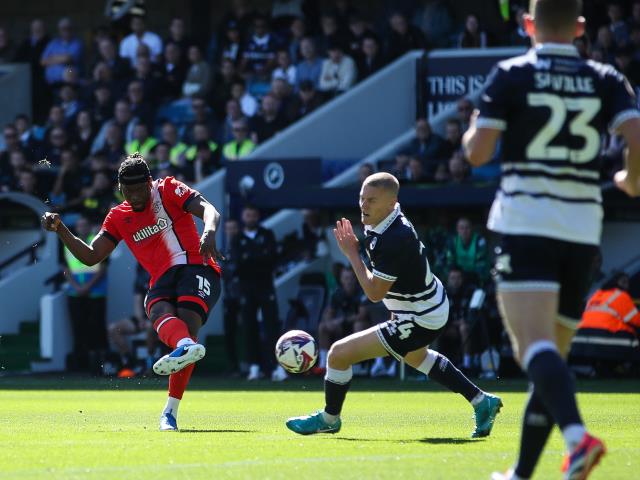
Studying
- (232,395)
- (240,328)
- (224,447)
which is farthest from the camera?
(240,328)

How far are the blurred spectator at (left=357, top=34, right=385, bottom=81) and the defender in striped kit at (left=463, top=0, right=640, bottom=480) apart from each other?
1703cm

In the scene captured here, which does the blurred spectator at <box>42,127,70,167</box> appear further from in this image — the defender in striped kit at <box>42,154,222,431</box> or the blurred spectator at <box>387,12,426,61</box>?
the defender in striped kit at <box>42,154,222,431</box>

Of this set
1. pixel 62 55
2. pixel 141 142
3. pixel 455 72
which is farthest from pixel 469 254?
pixel 62 55

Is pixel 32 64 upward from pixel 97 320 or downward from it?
upward

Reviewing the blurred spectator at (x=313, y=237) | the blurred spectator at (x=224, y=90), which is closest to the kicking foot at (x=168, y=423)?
the blurred spectator at (x=313, y=237)

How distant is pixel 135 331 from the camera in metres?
21.4

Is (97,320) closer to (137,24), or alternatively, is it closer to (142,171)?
(137,24)

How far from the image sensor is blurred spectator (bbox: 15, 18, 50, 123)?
90.3 ft

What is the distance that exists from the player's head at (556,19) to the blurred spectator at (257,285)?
1361cm

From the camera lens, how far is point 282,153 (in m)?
22.6

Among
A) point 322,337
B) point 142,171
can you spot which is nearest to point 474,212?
point 322,337

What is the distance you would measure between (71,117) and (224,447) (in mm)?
17025

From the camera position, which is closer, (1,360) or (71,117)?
(1,360)

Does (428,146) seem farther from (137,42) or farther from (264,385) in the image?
(137,42)
